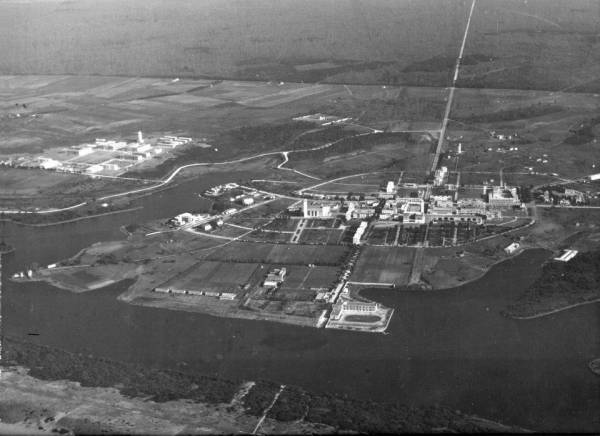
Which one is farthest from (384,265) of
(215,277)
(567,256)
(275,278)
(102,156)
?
(102,156)

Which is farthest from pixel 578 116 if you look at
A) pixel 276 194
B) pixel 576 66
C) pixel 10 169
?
pixel 10 169

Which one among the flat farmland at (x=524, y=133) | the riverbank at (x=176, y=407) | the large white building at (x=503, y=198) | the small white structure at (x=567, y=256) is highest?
the flat farmland at (x=524, y=133)

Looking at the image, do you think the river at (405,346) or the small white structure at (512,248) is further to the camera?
the small white structure at (512,248)

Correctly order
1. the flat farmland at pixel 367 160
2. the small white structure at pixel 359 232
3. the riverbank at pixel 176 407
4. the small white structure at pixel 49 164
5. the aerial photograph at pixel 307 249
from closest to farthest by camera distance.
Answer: the riverbank at pixel 176 407 → the aerial photograph at pixel 307 249 → the small white structure at pixel 359 232 → the flat farmland at pixel 367 160 → the small white structure at pixel 49 164

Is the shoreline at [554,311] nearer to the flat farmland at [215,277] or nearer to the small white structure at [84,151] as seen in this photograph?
the flat farmland at [215,277]

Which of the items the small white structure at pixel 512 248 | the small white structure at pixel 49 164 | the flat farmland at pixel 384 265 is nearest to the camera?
the flat farmland at pixel 384 265

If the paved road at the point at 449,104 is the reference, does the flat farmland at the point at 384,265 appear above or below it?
below

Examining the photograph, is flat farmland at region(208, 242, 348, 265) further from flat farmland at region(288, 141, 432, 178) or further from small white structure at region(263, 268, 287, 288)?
flat farmland at region(288, 141, 432, 178)

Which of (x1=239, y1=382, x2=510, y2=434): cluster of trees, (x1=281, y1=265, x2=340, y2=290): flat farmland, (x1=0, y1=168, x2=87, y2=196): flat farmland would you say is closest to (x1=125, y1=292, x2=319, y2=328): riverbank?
(x1=281, y1=265, x2=340, y2=290): flat farmland

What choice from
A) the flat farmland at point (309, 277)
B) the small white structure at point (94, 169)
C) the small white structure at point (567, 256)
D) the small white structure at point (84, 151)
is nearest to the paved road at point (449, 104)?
the small white structure at point (567, 256)
